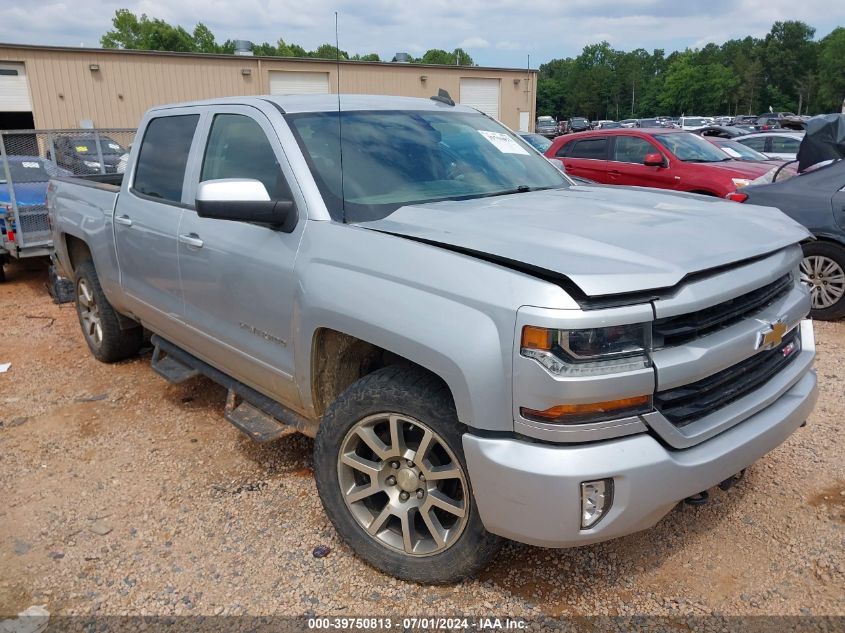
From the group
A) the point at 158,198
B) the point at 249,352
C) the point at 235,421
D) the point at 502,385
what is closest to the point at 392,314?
the point at 502,385

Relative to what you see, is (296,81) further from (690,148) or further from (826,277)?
(826,277)

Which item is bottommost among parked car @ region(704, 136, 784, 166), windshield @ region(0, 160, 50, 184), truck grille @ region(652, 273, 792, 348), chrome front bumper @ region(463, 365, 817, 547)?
chrome front bumper @ region(463, 365, 817, 547)

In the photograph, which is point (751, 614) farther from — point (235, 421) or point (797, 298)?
point (235, 421)

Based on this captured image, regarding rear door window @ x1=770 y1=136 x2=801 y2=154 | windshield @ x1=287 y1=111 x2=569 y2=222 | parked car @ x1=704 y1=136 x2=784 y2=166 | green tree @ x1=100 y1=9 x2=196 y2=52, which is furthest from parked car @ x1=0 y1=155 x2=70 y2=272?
green tree @ x1=100 y1=9 x2=196 y2=52

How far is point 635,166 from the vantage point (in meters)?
10.0

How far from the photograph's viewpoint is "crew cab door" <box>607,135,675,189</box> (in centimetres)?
962

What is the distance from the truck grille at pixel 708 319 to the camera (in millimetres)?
2152

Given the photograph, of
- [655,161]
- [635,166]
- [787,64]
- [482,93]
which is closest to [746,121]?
[482,93]

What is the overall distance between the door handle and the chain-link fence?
14.4 feet

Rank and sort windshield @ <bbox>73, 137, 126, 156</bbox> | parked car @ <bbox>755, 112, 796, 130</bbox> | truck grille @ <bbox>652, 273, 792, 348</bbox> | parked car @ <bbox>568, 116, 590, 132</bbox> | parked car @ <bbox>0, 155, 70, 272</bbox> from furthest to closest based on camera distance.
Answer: parked car @ <bbox>568, 116, 590, 132</bbox> < parked car @ <bbox>755, 112, 796, 130</bbox> < windshield @ <bbox>73, 137, 126, 156</bbox> < parked car @ <bbox>0, 155, 70, 272</bbox> < truck grille @ <bbox>652, 273, 792, 348</bbox>

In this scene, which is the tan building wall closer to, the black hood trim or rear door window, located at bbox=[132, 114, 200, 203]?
rear door window, located at bbox=[132, 114, 200, 203]

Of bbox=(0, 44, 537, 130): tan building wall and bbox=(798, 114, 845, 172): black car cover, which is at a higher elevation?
bbox=(0, 44, 537, 130): tan building wall

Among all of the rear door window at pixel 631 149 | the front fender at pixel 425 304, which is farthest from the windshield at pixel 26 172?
→ the rear door window at pixel 631 149

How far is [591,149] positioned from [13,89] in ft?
73.1
